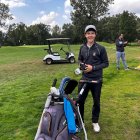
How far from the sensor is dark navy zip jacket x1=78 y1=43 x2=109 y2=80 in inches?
214

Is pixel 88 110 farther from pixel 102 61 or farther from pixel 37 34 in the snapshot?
pixel 37 34

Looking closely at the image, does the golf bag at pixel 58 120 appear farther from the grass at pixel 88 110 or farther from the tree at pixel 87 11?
the tree at pixel 87 11

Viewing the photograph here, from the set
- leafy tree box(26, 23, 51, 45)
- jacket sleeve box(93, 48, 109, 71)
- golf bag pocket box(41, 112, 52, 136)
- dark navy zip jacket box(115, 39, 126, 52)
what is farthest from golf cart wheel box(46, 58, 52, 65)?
leafy tree box(26, 23, 51, 45)

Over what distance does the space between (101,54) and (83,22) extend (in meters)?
62.0

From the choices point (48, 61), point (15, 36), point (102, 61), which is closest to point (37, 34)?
point (15, 36)

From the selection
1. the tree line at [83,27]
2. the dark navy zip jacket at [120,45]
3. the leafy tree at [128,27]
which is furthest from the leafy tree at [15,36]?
the dark navy zip jacket at [120,45]

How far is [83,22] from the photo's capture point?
6662cm

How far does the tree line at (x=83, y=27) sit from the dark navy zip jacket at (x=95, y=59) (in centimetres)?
5710

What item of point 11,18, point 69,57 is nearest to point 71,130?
point 69,57

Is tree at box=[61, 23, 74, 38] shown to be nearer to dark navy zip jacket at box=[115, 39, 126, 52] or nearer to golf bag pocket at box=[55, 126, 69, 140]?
dark navy zip jacket at box=[115, 39, 126, 52]

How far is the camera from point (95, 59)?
546 centimetres

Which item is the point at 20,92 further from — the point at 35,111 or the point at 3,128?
the point at 3,128

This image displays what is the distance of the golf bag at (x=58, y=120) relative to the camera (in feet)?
14.5

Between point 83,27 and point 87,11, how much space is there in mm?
3596
